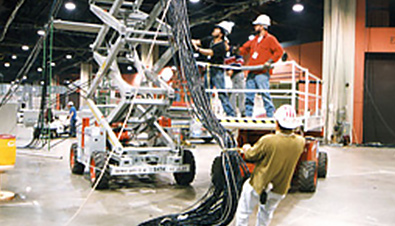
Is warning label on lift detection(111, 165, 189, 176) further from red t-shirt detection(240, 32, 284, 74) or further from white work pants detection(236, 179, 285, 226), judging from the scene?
white work pants detection(236, 179, 285, 226)

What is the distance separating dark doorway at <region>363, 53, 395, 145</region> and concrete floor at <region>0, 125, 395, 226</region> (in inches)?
341

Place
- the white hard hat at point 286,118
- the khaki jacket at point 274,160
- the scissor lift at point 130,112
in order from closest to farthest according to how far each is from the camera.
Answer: the khaki jacket at point 274,160
the white hard hat at point 286,118
the scissor lift at point 130,112

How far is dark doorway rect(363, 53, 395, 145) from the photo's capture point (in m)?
17.9

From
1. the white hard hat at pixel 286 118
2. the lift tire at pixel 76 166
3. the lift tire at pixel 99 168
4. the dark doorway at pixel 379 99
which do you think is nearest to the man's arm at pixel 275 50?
the white hard hat at pixel 286 118

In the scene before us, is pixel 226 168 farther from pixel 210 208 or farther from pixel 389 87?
pixel 389 87

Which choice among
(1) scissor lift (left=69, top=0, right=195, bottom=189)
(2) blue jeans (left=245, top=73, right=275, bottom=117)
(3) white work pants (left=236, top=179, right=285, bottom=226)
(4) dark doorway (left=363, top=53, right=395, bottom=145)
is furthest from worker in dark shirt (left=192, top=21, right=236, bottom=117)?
(4) dark doorway (left=363, top=53, right=395, bottom=145)

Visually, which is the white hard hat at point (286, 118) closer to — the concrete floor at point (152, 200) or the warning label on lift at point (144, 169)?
the concrete floor at point (152, 200)

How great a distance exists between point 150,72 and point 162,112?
0.80m

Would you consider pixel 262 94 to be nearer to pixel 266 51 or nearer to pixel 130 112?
pixel 266 51

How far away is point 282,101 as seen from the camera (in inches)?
798

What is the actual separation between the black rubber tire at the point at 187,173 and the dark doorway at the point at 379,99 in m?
12.9

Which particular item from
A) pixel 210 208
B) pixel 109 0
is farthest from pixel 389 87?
pixel 210 208

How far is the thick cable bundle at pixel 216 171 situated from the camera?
4.46 metres

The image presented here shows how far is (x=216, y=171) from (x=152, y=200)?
1.98 metres
